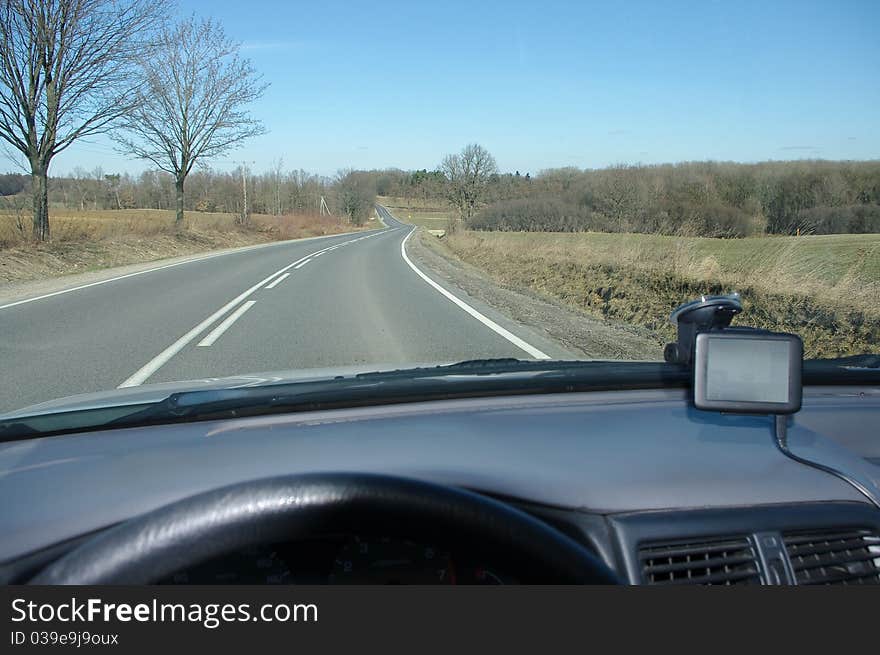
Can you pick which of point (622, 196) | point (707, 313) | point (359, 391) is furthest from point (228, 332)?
point (622, 196)

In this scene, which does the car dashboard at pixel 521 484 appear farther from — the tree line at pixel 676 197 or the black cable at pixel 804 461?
the tree line at pixel 676 197

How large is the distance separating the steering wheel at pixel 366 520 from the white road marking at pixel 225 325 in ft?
25.6

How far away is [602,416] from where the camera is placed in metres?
2.43

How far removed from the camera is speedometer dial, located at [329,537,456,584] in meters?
1.56

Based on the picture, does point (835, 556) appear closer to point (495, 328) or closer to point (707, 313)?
point (707, 313)

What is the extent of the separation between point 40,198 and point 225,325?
15846 mm

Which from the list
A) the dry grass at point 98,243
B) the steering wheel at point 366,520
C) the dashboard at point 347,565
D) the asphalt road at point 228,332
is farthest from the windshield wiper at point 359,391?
the dry grass at point 98,243

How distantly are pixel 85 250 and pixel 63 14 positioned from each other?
24.5 ft

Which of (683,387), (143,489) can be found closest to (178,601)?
(143,489)

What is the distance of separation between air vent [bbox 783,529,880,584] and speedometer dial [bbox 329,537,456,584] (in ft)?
3.04

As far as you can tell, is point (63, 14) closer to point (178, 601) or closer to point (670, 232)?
point (670, 232)

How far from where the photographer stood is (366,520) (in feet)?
4.01

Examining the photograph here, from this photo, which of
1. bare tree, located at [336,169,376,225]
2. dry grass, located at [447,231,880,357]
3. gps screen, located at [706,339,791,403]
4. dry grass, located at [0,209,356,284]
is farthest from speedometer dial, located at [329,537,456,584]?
bare tree, located at [336,169,376,225]

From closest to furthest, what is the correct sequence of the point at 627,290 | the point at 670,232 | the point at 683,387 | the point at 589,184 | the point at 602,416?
1. the point at 602,416
2. the point at 683,387
3. the point at 627,290
4. the point at 670,232
5. the point at 589,184
